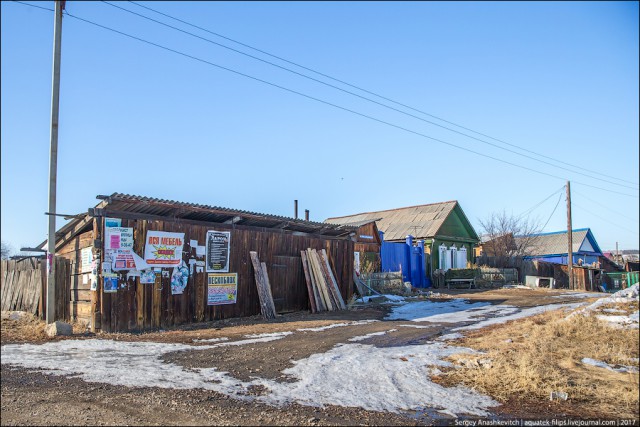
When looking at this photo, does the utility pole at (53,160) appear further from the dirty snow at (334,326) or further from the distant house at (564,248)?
the distant house at (564,248)

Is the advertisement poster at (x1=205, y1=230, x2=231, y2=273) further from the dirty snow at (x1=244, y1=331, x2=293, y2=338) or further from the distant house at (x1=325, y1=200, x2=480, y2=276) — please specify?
the distant house at (x1=325, y1=200, x2=480, y2=276)

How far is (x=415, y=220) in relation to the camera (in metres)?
34.9

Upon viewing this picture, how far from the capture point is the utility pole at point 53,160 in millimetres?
11180

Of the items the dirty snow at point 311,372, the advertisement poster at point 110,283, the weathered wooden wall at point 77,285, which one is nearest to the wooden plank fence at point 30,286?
the weathered wooden wall at point 77,285

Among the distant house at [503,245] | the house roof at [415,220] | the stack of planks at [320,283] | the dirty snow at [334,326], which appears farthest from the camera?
the distant house at [503,245]

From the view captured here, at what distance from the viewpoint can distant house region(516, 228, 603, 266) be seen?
142 feet

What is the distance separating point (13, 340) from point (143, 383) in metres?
5.43

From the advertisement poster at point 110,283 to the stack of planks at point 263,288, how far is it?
14.4ft

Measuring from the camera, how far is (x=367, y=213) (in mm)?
39688

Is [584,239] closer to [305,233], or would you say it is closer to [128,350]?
[305,233]

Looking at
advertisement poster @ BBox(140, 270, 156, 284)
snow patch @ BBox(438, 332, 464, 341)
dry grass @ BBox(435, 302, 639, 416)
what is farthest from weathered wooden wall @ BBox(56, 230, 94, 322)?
dry grass @ BBox(435, 302, 639, 416)

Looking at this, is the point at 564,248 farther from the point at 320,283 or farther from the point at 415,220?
the point at 320,283

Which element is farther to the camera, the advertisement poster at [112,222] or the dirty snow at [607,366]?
the advertisement poster at [112,222]

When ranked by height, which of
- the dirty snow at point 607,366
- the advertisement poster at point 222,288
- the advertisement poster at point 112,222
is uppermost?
the advertisement poster at point 112,222
